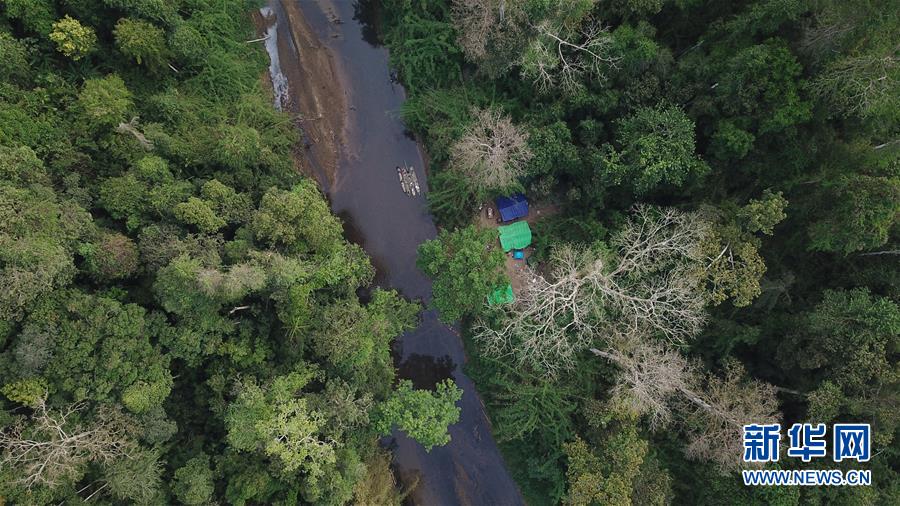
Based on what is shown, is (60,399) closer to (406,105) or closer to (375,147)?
(375,147)

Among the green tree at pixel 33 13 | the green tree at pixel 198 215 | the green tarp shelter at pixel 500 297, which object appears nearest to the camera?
the green tree at pixel 198 215

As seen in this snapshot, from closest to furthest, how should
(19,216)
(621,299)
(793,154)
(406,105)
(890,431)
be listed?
(19,216), (890,431), (793,154), (621,299), (406,105)

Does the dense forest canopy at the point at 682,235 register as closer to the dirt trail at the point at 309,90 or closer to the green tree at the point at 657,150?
the green tree at the point at 657,150

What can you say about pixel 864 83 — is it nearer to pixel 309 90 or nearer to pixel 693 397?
pixel 693 397

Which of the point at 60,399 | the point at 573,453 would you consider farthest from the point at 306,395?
the point at 573,453

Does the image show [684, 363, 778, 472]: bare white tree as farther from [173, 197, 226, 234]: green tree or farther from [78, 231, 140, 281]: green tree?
[78, 231, 140, 281]: green tree

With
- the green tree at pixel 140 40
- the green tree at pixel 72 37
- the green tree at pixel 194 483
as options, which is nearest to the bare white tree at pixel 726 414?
the green tree at pixel 194 483
